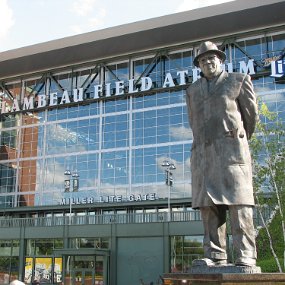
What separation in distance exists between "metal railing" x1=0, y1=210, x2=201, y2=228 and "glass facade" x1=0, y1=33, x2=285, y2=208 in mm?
4061

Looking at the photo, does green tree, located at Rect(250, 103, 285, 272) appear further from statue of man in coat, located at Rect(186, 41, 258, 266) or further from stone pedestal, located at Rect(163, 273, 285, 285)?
stone pedestal, located at Rect(163, 273, 285, 285)

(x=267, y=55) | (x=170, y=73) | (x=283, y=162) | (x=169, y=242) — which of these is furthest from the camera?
(x=170, y=73)

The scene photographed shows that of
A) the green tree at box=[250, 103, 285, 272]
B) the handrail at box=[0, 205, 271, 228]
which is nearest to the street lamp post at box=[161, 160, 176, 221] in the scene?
the handrail at box=[0, 205, 271, 228]

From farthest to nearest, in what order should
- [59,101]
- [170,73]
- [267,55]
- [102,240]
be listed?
1. [59,101]
2. [170,73]
3. [267,55]
4. [102,240]

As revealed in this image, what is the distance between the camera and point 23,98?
54.2 meters

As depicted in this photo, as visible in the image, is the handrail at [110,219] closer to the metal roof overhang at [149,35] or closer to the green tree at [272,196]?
the metal roof overhang at [149,35]

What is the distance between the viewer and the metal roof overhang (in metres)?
43.4

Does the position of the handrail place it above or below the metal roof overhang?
below

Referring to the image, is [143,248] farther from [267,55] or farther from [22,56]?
[22,56]

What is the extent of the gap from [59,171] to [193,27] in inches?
688

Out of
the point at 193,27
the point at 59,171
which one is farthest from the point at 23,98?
the point at 193,27

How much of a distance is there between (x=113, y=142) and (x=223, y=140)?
4122 cm

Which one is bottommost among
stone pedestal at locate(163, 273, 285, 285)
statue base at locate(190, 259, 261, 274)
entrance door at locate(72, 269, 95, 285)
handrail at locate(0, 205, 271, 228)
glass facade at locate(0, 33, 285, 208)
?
stone pedestal at locate(163, 273, 285, 285)

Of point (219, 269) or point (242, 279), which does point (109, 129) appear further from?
point (242, 279)
